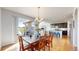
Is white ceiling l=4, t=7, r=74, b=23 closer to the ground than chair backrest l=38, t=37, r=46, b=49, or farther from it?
farther from it

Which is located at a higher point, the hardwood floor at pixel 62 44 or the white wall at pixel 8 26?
the white wall at pixel 8 26

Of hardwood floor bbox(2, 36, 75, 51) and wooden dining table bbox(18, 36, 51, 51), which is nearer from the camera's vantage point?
hardwood floor bbox(2, 36, 75, 51)

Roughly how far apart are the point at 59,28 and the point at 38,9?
3.02 feet

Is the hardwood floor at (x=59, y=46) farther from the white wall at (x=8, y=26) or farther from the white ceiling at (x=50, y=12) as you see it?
the white ceiling at (x=50, y=12)

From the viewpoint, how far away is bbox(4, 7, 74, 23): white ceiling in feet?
12.4

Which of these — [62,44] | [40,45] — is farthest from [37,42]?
[62,44]

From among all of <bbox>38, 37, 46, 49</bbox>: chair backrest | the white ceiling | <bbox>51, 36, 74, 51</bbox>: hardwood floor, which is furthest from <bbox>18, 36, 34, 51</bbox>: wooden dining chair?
the white ceiling

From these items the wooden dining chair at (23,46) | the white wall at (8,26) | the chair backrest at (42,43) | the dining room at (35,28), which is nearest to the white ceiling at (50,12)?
the dining room at (35,28)

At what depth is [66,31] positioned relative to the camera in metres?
4.02

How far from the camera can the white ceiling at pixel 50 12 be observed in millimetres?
3766

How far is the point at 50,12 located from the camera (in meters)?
3.87

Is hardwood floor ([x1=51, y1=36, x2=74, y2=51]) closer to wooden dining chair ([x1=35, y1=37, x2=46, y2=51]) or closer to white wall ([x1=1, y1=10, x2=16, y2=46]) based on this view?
wooden dining chair ([x1=35, y1=37, x2=46, y2=51])

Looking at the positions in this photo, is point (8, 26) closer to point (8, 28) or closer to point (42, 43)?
point (8, 28)
